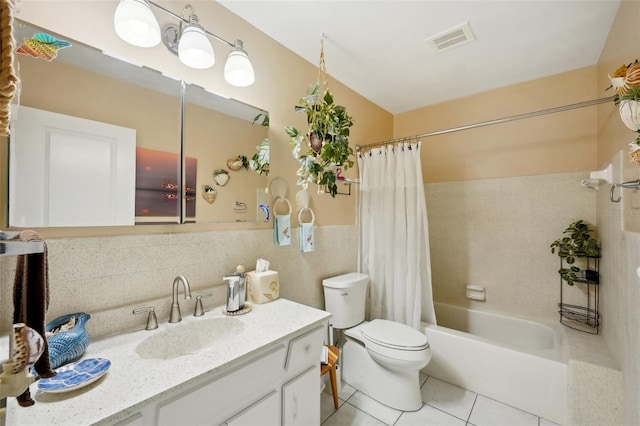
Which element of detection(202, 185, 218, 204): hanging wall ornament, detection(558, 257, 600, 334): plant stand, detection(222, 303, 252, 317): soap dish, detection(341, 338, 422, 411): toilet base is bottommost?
detection(341, 338, 422, 411): toilet base

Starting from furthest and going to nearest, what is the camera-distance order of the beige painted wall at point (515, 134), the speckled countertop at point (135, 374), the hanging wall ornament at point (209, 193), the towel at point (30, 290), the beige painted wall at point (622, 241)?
the beige painted wall at point (515, 134) → the hanging wall ornament at point (209, 193) → the beige painted wall at point (622, 241) → the speckled countertop at point (135, 374) → the towel at point (30, 290)

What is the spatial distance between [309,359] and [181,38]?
65.6 inches

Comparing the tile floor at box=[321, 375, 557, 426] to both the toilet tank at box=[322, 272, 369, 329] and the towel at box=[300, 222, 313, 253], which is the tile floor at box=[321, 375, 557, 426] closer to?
the toilet tank at box=[322, 272, 369, 329]

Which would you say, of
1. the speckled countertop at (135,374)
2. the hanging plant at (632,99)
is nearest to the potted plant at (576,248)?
the hanging plant at (632,99)

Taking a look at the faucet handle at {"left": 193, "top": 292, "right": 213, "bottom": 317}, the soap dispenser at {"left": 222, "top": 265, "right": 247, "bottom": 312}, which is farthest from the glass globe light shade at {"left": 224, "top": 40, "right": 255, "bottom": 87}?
the faucet handle at {"left": 193, "top": 292, "right": 213, "bottom": 317}

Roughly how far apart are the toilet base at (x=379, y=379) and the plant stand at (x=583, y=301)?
1341mm

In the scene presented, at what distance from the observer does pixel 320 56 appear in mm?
1902

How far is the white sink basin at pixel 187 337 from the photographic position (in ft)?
3.55

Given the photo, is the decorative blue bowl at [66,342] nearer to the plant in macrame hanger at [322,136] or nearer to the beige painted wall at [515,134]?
the plant in macrame hanger at [322,136]

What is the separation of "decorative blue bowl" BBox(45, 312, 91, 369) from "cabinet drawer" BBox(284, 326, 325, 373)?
0.74 meters

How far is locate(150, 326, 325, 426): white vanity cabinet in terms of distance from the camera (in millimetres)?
827

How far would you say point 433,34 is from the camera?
1.73m

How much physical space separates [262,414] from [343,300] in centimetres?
105

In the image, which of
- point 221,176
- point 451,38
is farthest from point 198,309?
point 451,38
